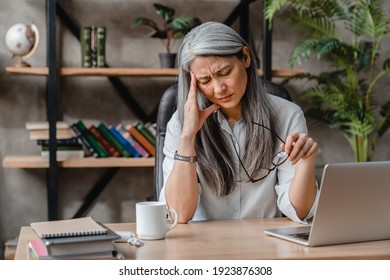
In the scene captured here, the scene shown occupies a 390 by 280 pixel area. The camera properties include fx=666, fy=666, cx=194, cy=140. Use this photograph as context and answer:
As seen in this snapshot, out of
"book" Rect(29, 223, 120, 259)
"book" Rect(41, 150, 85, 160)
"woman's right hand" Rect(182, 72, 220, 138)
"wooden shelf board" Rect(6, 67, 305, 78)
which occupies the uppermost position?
"wooden shelf board" Rect(6, 67, 305, 78)

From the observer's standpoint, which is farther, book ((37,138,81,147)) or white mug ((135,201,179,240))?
book ((37,138,81,147))

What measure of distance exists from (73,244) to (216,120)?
782mm

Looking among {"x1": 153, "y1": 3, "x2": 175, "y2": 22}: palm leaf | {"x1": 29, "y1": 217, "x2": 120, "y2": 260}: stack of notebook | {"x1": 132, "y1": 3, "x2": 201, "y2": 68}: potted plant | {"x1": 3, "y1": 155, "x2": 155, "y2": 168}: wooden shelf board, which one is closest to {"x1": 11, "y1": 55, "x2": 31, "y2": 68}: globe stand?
{"x1": 3, "y1": 155, "x2": 155, "y2": 168}: wooden shelf board

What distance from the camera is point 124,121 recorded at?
3.39 meters

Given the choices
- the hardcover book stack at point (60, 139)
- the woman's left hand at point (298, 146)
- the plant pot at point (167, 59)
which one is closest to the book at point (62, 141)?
the hardcover book stack at point (60, 139)

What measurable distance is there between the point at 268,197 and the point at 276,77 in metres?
1.54

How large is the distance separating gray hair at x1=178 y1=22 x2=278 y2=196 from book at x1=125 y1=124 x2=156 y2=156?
1225 mm

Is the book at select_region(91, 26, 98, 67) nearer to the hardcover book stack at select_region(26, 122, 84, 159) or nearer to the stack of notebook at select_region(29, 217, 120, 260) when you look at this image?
the hardcover book stack at select_region(26, 122, 84, 159)

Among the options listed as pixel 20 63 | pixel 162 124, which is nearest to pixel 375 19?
pixel 162 124

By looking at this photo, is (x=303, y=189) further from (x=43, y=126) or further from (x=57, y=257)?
(x=43, y=126)

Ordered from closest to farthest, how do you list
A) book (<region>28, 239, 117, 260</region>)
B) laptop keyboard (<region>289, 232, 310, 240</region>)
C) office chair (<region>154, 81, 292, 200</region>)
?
1. book (<region>28, 239, 117, 260</region>)
2. laptop keyboard (<region>289, 232, 310, 240</region>)
3. office chair (<region>154, 81, 292, 200</region>)

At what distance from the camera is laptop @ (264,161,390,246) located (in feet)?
4.34
